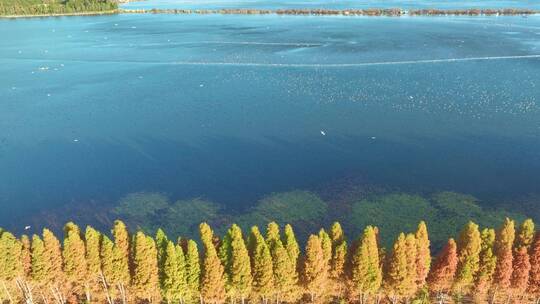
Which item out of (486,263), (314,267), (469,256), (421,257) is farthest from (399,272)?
(486,263)

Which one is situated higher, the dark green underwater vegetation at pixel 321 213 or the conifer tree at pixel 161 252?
the conifer tree at pixel 161 252

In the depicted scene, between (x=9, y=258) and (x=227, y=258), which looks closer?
(x=9, y=258)

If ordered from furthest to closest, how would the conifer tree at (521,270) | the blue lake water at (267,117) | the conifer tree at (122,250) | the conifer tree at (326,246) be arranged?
1. the blue lake water at (267,117)
2. the conifer tree at (122,250)
3. the conifer tree at (326,246)
4. the conifer tree at (521,270)

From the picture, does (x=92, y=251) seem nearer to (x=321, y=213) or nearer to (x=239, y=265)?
(x=239, y=265)

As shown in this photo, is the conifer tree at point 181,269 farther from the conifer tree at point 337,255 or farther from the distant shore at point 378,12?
the distant shore at point 378,12

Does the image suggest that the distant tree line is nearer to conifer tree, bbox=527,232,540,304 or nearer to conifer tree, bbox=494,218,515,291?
conifer tree, bbox=494,218,515,291

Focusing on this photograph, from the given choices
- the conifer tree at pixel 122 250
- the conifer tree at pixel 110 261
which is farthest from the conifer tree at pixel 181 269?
the conifer tree at pixel 110 261

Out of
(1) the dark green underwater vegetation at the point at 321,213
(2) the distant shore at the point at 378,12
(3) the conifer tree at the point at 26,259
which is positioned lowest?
(1) the dark green underwater vegetation at the point at 321,213
